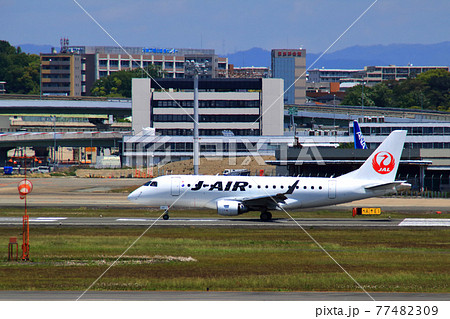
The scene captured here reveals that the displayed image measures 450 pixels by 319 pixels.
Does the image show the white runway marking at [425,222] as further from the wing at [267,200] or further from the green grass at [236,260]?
the wing at [267,200]

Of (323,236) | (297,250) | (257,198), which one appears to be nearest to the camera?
(297,250)

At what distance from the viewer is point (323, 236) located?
4831 centimetres

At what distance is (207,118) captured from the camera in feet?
520

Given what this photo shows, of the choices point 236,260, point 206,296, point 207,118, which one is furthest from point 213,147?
point 206,296

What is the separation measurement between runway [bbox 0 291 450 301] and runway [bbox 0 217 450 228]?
25.3 meters

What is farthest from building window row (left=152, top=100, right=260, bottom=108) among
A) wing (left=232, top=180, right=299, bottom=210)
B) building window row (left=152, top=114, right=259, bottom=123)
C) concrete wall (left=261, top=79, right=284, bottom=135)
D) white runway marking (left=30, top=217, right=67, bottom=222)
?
wing (left=232, top=180, right=299, bottom=210)

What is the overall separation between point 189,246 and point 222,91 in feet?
393

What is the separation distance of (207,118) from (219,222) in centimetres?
10379

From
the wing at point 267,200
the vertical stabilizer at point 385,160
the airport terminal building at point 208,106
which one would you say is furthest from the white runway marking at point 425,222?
the airport terminal building at point 208,106

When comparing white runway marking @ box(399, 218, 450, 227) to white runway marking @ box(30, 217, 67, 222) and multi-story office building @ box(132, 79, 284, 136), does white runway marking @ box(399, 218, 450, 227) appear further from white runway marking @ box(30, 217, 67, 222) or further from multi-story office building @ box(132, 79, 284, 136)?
multi-story office building @ box(132, 79, 284, 136)

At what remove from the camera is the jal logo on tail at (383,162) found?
57.9 metres

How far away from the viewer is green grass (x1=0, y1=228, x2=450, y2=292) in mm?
30141

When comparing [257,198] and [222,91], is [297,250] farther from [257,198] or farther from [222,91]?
[222,91]
